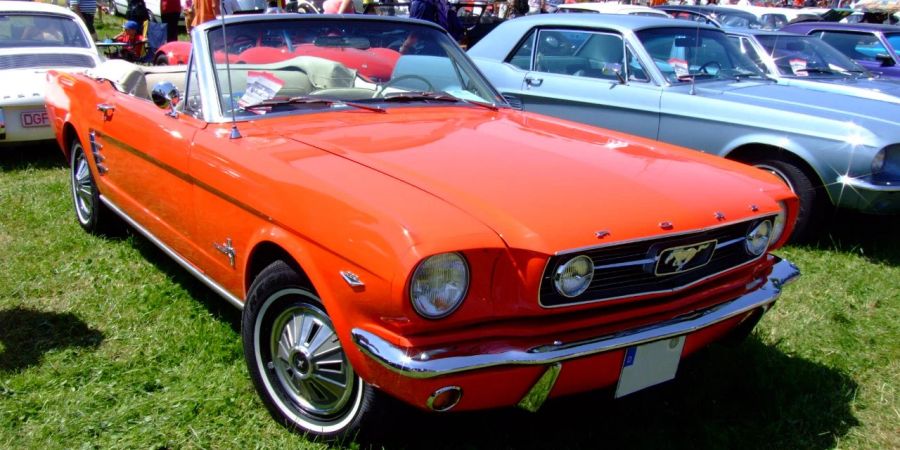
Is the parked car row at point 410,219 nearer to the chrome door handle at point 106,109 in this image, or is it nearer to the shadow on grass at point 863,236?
the chrome door handle at point 106,109

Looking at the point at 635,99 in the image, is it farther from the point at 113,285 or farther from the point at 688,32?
the point at 113,285

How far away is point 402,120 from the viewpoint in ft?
10.6

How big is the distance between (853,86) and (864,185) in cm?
205

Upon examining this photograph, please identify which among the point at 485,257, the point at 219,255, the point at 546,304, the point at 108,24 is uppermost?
the point at 485,257

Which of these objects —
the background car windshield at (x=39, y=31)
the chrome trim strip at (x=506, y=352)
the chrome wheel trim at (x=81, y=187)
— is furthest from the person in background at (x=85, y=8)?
the chrome trim strip at (x=506, y=352)

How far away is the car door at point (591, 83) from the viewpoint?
18.2 ft

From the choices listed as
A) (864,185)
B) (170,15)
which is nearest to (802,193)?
(864,185)

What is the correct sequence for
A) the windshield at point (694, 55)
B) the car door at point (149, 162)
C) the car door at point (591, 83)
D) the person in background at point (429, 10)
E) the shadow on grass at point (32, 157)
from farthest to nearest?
the person in background at point (429, 10) → the shadow on grass at point (32, 157) → the windshield at point (694, 55) → the car door at point (591, 83) → the car door at point (149, 162)

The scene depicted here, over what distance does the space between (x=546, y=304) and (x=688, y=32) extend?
447 centimetres

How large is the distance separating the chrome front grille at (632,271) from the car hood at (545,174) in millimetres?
49

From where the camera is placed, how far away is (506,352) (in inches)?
82.3

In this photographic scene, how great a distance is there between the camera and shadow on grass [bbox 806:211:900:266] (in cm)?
491

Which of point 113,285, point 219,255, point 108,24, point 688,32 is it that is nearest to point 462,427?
point 219,255

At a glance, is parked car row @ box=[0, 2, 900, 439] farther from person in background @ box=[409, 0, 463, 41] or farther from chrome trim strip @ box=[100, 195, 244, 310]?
person in background @ box=[409, 0, 463, 41]
